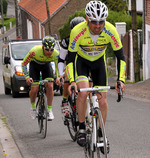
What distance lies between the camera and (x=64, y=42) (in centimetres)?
757

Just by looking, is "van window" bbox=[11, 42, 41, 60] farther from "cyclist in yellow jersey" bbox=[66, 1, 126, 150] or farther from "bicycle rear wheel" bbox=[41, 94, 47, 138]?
"cyclist in yellow jersey" bbox=[66, 1, 126, 150]

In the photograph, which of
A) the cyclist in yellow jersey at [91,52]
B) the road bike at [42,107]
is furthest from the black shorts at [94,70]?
the road bike at [42,107]

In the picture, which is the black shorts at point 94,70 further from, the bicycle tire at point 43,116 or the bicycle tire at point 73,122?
the bicycle tire at point 43,116

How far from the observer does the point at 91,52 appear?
6234mm

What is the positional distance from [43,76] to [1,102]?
6558 millimetres

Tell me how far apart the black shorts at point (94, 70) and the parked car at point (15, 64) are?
1000 centimetres

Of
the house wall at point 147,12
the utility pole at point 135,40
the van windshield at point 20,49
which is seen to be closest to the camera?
the van windshield at point 20,49

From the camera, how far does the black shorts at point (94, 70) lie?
625 centimetres

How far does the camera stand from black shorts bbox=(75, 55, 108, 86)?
246 inches

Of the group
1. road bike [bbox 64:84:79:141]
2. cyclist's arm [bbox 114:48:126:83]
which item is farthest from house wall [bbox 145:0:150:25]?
cyclist's arm [bbox 114:48:126:83]

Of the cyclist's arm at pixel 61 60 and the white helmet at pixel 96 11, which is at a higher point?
the white helmet at pixel 96 11

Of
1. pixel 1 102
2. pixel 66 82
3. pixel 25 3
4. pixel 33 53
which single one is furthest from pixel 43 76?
pixel 25 3

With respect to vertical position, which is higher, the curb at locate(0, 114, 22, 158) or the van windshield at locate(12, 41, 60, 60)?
the van windshield at locate(12, 41, 60, 60)

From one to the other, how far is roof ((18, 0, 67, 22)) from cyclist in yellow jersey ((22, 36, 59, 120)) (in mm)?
38261
